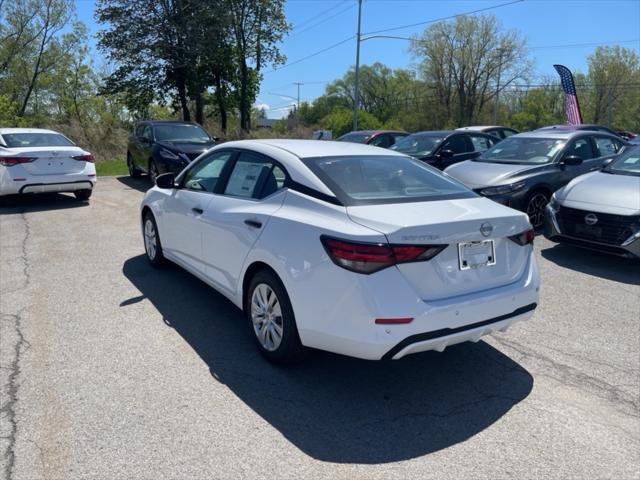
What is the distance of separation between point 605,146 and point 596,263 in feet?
13.2

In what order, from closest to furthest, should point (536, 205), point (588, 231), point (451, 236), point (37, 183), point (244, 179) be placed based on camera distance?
point (451, 236) < point (244, 179) < point (588, 231) < point (536, 205) < point (37, 183)

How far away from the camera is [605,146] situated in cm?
991

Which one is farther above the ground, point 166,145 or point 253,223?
point 166,145

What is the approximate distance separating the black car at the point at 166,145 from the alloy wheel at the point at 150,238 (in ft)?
19.3

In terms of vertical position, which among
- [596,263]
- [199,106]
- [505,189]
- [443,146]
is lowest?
[596,263]

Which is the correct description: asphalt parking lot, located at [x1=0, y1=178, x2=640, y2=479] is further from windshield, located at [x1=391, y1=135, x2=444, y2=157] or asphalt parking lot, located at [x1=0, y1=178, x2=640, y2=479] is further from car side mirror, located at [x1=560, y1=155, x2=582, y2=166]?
windshield, located at [x1=391, y1=135, x2=444, y2=157]

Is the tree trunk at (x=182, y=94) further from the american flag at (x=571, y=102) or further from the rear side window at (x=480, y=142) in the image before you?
the rear side window at (x=480, y=142)

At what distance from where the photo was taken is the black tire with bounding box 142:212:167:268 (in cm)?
602

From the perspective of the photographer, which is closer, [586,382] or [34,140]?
[586,382]

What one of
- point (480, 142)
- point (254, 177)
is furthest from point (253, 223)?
point (480, 142)

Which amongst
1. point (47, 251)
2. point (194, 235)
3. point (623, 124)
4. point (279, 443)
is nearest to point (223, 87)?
point (47, 251)

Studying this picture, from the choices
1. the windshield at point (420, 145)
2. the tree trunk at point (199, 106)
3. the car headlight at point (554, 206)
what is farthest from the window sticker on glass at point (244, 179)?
the tree trunk at point (199, 106)

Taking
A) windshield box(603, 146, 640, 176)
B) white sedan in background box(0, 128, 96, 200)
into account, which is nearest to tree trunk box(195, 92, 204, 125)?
white sedan in background box(0, 128, 96, 200)

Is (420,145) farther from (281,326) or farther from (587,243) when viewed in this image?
(281,326)
